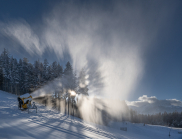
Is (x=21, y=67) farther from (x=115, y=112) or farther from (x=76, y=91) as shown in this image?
(x=115, y=112)

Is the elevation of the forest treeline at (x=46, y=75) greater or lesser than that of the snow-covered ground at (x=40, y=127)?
greater

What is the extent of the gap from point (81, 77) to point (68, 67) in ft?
20.0

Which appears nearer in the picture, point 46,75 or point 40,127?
point 40,127

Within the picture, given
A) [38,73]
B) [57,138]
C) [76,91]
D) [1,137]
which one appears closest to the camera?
[1,137]

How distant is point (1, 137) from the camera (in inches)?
174

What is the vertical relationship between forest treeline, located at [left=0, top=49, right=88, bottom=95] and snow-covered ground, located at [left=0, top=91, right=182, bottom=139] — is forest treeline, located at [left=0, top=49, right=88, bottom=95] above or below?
above

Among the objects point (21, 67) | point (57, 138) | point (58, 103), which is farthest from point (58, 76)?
point (57, 138)

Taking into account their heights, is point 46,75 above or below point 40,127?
above

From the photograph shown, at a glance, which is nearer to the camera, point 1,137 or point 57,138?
point 1,137

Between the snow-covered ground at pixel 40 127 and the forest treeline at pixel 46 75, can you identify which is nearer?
the snow-covered ground at pixel 40 127

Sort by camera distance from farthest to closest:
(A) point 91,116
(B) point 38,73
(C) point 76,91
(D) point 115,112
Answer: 1. (D) point 115,112
2. (A) point 91,116
3. (B) point 38,73
4. (C) point 76,91

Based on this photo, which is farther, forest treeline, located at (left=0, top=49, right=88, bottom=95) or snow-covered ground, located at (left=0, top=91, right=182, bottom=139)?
forest treeline, located at (left=0, top=49, right=88, bottom=95)

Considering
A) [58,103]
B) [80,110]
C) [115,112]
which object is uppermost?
[58,103]

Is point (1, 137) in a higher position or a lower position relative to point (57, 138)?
higher
